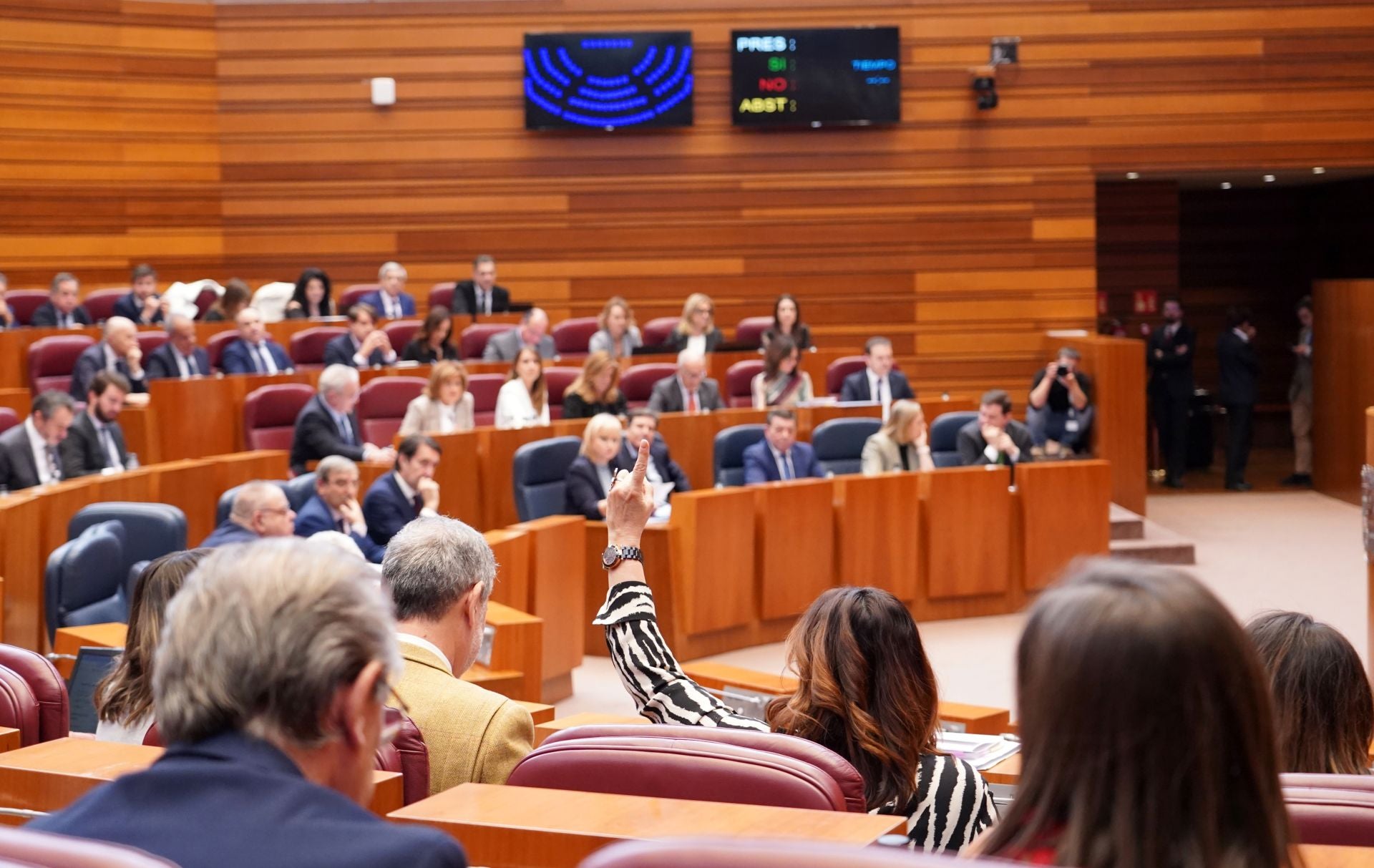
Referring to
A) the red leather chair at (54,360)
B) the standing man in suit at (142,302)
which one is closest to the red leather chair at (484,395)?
the red leather chair at (54,360)

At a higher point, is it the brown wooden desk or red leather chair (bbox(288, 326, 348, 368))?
red leather chair (bbox(288, 326, 348, 368))

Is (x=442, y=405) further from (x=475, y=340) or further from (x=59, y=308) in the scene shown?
(x=59, y=308)

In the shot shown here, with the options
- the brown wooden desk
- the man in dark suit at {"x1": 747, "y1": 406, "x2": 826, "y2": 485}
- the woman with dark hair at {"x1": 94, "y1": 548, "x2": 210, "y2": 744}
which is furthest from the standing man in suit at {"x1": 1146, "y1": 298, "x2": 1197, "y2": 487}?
the brown wooden desk

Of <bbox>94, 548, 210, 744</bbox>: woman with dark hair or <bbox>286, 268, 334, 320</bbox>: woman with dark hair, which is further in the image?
<bbox>286, 268, 334, 320</bbox>: woman with dark hair

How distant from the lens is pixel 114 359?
7.55 meters

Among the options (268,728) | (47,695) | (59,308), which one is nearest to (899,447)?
(59,308)

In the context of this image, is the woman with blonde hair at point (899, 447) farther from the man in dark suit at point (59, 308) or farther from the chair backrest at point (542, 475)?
the man in dark suit at point (59, 308)

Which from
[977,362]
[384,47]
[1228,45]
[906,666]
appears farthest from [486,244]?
[906,666]

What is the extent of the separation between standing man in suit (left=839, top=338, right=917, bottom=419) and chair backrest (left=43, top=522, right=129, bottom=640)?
4.82 metres

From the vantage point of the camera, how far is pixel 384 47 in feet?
35.2

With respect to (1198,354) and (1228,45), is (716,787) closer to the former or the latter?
(1228,45)

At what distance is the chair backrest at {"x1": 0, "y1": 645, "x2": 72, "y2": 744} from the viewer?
2.00m

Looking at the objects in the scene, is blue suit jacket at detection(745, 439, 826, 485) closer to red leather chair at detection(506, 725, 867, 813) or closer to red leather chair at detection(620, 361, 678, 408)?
red leather chair at detection(620, 361, 678, 408)

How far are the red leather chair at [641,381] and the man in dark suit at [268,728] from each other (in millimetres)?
7091
